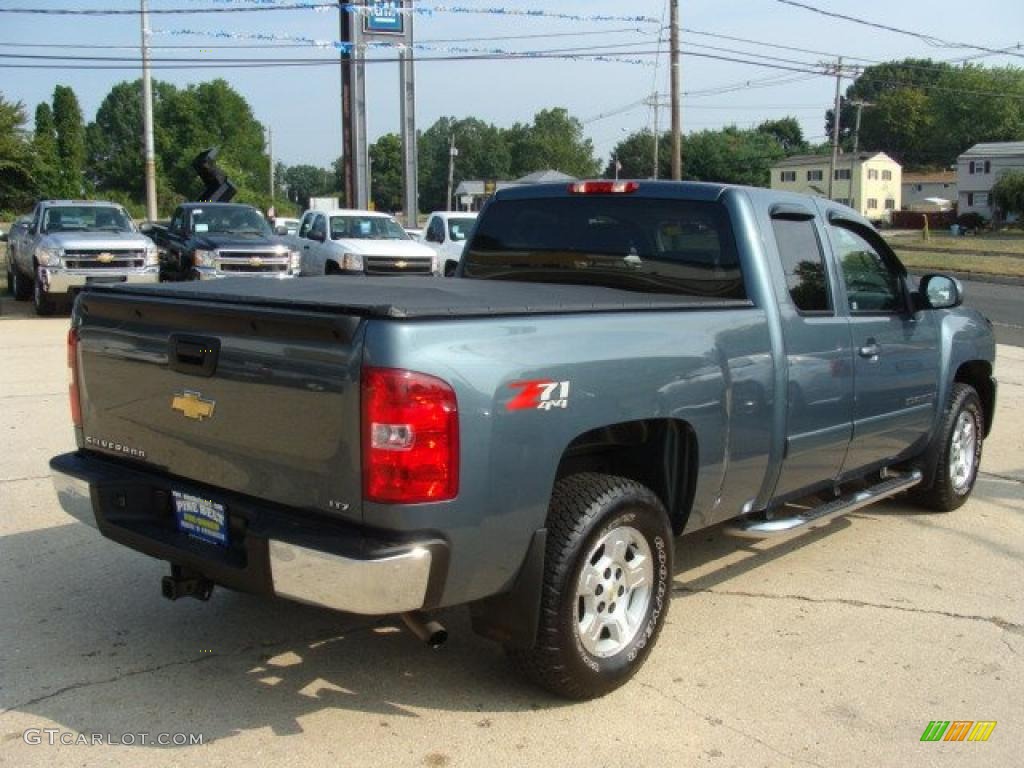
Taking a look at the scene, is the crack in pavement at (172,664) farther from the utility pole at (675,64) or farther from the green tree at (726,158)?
the green tree at (726,158)

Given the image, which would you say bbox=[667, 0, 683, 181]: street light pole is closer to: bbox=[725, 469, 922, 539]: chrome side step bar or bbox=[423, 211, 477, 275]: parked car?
bbox=[423, 211, 477, 275]: parked car

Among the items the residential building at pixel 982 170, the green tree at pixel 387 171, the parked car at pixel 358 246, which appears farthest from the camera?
the green tree at pixel 387 171

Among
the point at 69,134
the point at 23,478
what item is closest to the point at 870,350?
the point at 23,478

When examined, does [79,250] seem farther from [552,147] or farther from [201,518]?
[552,147]

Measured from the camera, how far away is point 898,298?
5.55m

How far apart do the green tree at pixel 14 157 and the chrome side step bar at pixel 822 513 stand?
3393cm

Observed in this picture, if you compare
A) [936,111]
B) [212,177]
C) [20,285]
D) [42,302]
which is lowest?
[42,302]

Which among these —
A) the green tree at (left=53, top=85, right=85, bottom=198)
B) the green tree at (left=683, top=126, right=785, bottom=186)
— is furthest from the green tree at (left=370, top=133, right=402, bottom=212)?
the green tree at (left=53, top=85, right=85, bottom=198)

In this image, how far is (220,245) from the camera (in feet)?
54.3

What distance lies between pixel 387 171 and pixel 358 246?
118133mm

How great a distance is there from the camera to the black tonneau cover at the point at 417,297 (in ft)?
10.4

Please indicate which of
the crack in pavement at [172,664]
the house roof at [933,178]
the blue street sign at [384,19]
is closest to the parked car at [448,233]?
the blue street sign at [384,19]

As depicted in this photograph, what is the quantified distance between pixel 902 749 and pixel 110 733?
273 cm

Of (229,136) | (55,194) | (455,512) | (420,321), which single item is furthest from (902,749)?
(229,136)
